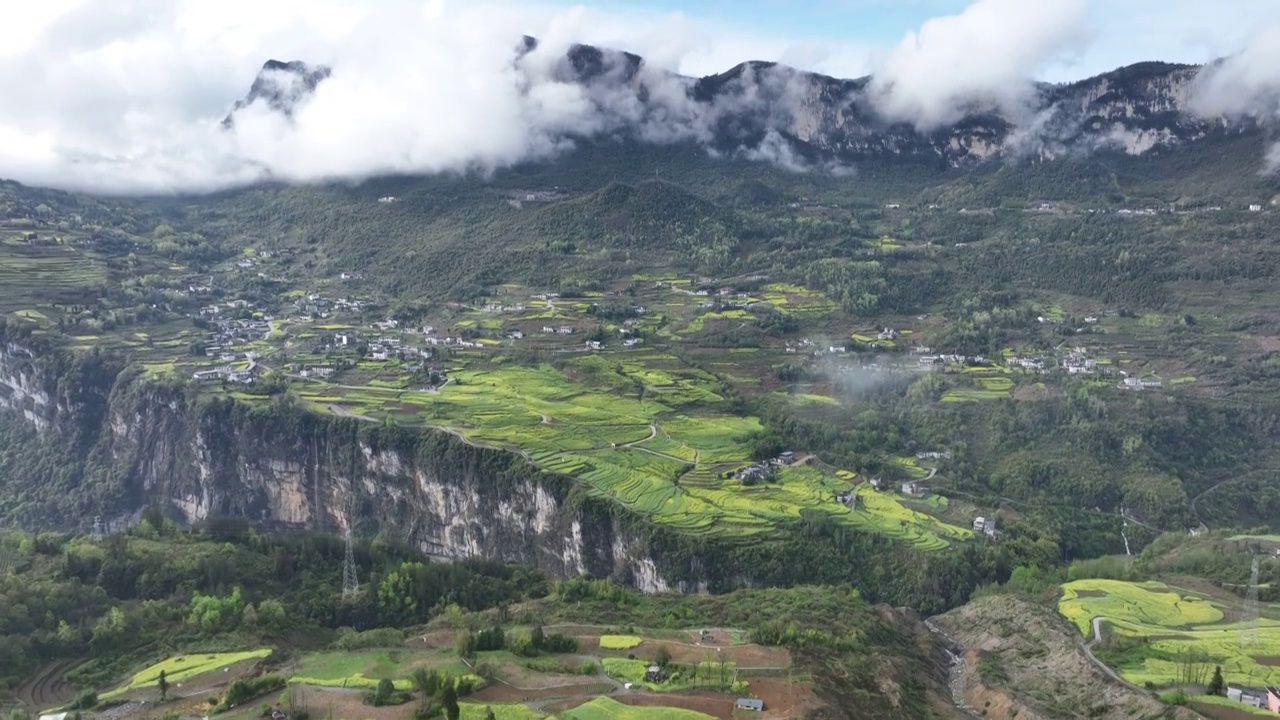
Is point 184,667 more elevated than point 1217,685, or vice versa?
point 184,667

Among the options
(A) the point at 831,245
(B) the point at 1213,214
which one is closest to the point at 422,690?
(A) the point at 831,245

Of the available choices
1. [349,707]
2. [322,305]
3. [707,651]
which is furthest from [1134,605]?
[322,305]

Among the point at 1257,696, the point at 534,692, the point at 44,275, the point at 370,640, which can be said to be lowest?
the point at 1257,696

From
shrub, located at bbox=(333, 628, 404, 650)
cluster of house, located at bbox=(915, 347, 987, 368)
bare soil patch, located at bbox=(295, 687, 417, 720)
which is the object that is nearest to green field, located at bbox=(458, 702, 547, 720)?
bare soil patch, located at bbox=(295, 687, 417, 720)

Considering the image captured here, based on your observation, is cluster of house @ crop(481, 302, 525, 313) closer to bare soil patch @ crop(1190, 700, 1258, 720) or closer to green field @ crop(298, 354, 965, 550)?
green field @ crop(298, 354, 965, 550)

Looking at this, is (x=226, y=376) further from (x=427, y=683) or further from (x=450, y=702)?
(x=450, y=702)

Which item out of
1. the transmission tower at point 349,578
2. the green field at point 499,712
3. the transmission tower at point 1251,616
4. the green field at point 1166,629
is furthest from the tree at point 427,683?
the transmission tower at point 1251,616
